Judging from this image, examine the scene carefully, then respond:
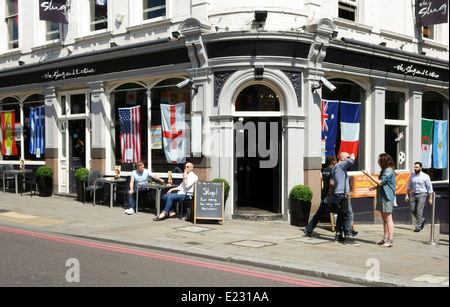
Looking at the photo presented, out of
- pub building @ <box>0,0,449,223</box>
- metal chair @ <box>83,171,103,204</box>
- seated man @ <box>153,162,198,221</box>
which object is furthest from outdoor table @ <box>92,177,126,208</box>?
seated man @ <box>153,162,198,221</box>

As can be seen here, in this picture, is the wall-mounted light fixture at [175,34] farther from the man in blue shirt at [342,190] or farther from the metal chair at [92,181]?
the man in blue shirt at [342,190]

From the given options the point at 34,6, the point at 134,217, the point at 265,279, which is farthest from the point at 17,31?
the point at 265,279

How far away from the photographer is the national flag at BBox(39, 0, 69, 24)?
16.8 meters

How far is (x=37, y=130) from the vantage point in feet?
63.0

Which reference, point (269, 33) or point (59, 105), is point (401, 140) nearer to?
point (269, 33)

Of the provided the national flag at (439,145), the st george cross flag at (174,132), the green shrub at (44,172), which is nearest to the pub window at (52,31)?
the green shrub at (44,172)

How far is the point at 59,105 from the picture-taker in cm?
1822

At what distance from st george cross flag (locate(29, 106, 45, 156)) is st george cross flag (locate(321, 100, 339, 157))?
1049 cm

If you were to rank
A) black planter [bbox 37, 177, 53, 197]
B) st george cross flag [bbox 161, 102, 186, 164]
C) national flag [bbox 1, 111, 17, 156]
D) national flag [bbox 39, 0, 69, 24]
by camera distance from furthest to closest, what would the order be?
national flag [bbox 1, 111, 17, 156]
black planter [bbox 37, 177, 53, 197]
national flag [bbox 39, 0, 69, 24]
st george cross flag [bbox 161, 102, 186, 164]

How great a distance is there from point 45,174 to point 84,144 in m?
1.70

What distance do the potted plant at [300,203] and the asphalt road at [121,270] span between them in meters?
4.67

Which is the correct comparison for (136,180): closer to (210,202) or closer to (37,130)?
(210,202)

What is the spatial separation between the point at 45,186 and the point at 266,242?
33.5ft

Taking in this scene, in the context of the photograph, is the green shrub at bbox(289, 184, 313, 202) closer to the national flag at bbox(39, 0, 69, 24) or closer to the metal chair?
the metal chair
